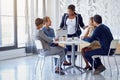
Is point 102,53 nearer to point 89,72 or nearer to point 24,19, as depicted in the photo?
point 89,72

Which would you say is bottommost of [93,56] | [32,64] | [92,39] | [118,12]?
[32,64]

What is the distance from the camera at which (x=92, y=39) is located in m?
5.20

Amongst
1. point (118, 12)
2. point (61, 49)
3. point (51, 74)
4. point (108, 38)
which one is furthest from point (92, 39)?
point (118, 12)

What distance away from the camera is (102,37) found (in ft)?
17.1

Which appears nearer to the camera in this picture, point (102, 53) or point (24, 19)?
point (102, 53)

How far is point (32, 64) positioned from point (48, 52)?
157 centimetres

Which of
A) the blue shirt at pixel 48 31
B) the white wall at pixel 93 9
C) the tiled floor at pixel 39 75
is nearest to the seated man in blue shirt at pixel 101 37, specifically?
the tiled floor at pixel 39 75

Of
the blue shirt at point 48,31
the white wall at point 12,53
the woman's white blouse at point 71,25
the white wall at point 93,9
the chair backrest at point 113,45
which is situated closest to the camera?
the chair backrest at point 113,45

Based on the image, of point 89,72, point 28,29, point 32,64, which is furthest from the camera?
point 28,29

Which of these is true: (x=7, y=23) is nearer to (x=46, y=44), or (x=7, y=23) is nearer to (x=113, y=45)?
(x=46, y=44)

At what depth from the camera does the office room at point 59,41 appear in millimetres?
5242

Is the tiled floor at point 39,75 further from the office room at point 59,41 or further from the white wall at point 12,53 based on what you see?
the white wall at point 12,53

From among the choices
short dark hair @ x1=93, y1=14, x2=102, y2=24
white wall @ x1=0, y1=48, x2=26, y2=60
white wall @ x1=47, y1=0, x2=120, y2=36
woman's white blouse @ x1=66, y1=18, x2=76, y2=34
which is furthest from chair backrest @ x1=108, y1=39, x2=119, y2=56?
white wall @ x1=0, y1=48, x2=26, y2=60

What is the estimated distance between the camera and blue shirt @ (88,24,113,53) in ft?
17.0
